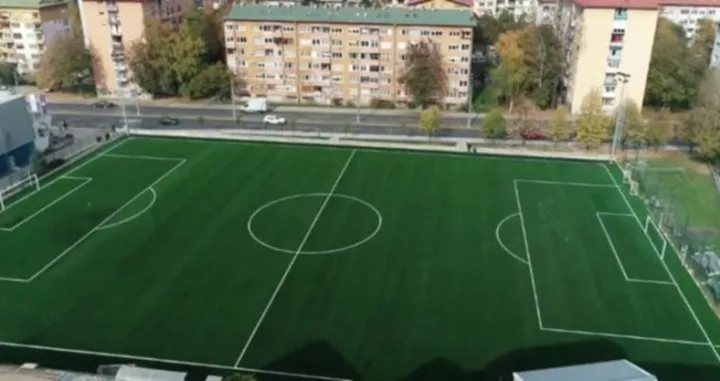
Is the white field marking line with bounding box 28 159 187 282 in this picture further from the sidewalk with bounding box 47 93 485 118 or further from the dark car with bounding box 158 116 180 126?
the sidewalk with bounding box 47 93 485 118

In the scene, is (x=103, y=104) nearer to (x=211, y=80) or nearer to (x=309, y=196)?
(x=211, y=80)

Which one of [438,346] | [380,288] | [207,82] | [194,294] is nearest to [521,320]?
[438,346]

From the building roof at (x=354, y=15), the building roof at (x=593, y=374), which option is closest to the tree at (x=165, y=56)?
the building roof at (x=354, y=15)

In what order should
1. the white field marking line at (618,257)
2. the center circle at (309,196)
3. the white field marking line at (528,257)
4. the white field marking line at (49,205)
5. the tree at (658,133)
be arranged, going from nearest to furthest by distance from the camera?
the white field marking line at (528,257) → the white field marking line at (618,257) → the center circle at (309,196) → the white field marking line at (49,205) → the tree at (658,133)

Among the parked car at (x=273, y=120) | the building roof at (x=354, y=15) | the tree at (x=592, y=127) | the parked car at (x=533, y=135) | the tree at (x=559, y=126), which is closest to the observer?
the tree at (x=592, y=127)

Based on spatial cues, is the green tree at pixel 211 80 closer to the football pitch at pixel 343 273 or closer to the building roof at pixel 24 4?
the football pitch at pixel 343 273

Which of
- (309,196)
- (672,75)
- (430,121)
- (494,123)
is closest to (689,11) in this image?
(672,75)

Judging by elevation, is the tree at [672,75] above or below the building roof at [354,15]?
below
